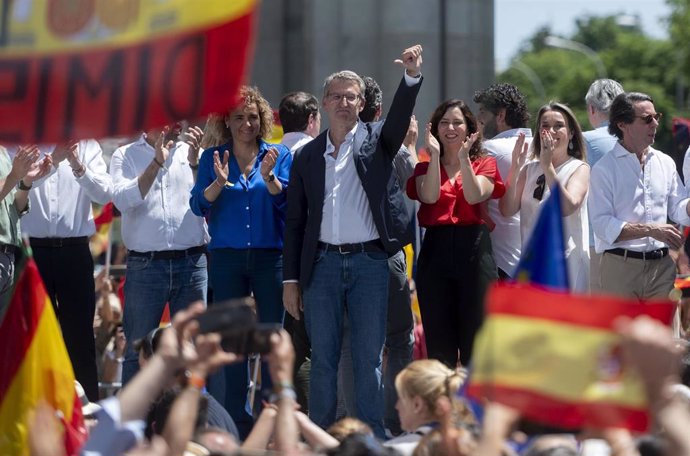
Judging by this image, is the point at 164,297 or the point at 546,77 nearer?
the point at 164,297

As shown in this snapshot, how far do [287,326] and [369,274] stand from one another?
1.19 metres

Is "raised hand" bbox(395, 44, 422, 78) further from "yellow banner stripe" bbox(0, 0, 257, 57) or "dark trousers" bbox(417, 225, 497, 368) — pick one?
"yellow banner stripe" bbox(0, 0, 257, 57)

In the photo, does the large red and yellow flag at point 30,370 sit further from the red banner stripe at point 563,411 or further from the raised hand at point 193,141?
the raised hand at point 193,141

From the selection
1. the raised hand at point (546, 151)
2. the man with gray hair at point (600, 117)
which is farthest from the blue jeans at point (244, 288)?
the man with gray hair at point (600, 117)

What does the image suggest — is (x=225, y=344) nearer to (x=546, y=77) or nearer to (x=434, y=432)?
(x=434, y=432)

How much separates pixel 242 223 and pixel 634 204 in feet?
7.64

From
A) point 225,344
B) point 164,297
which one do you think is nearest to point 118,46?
point 225,344

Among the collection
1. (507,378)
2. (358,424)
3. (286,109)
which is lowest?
(358,424)

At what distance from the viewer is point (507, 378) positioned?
15.7ft

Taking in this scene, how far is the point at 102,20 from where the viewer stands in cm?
555

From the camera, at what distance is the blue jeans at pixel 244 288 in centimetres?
850

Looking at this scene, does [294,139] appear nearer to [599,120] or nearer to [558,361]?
[599,120]

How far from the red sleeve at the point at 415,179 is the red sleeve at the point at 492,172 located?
0.95ft

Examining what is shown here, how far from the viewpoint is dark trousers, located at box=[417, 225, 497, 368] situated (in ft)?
27.4
